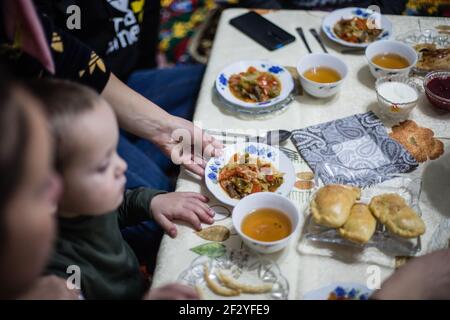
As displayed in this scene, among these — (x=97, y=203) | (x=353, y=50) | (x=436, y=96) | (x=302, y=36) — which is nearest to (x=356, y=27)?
(x=353, y=50)

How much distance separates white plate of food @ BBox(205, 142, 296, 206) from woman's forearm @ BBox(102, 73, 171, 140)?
0.82 ft

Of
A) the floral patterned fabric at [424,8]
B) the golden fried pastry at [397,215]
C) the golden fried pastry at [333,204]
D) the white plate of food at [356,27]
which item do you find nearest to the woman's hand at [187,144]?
the golden fried pastry at [333,204]

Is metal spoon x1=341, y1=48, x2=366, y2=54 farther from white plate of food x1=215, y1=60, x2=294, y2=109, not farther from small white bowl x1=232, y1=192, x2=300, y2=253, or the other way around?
small white bowl x1=232, y1=192, x2=300, y2=253

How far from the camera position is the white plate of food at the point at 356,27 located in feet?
5.45

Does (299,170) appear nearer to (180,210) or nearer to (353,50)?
(180,210)

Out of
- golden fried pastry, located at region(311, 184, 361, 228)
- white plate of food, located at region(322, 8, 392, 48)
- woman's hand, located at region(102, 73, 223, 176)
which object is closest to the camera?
golden fried pastry, located at region(311, 184, 361, 228)

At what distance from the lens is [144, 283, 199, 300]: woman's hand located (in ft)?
3.09

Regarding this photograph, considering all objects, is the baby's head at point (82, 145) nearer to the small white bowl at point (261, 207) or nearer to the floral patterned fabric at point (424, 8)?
the small white bowl at point (261, 207)

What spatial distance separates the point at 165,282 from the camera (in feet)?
3.35

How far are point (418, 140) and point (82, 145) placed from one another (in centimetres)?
97

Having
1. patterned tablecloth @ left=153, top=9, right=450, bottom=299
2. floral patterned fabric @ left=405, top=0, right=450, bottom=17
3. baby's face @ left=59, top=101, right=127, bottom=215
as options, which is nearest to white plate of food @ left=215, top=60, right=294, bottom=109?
patterned tablecloth @ left=153, top=9, right=450, bottom=299

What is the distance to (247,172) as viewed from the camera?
4.06 feet

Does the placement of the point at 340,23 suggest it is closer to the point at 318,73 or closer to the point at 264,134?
the point at 318,73
